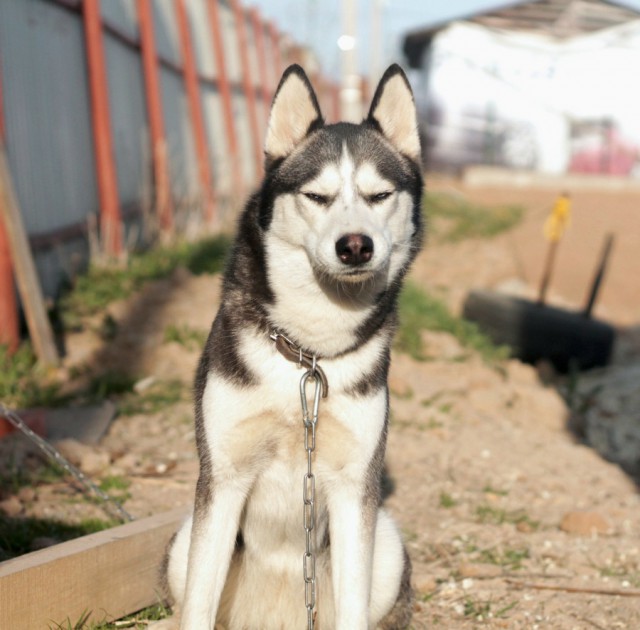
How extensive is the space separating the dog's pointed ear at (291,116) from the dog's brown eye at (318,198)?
1.09 ft

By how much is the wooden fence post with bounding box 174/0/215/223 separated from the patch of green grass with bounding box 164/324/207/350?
5862 millimetres

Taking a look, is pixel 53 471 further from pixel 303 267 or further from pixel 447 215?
pixel 447 215

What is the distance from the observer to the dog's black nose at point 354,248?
2.83 meters

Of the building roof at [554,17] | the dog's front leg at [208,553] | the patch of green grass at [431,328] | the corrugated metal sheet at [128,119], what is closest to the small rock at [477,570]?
the dog's front leg at [208,553]

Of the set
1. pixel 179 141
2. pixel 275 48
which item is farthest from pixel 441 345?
pixel 275 48

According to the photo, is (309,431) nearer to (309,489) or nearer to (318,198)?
(309,489)

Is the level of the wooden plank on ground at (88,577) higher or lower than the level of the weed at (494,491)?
higher

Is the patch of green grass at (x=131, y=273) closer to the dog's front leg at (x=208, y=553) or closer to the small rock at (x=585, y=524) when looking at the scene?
the small rock at (x=585, y=524)

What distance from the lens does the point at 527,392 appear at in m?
7.19

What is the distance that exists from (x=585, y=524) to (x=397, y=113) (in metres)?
2.29

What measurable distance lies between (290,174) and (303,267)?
1.09ft

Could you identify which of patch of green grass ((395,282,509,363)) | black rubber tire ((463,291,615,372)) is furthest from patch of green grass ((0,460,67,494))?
black rubber tire ((463,291,615,372))

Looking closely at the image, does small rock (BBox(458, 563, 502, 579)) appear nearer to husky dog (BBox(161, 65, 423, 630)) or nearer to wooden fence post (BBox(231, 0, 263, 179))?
husky dog (BBox(161, 65, 423, 630))

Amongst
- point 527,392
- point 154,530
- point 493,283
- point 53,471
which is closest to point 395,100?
point 154,530
